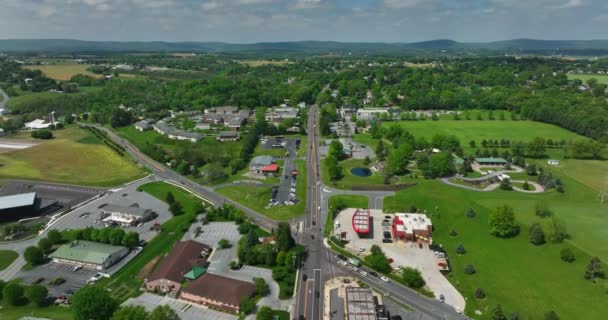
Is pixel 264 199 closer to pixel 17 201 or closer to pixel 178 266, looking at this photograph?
pixel 178 266

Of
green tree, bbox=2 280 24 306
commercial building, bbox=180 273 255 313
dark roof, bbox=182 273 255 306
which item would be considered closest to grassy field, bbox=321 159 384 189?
dark roof, bbox=182 273 255 306

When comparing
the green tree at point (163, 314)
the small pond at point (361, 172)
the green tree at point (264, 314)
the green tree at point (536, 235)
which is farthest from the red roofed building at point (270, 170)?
the green tree at point (536, 235)

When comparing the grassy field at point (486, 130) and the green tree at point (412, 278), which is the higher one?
the grassy field at point (486, 130)

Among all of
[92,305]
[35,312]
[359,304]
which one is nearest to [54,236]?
[35,312]

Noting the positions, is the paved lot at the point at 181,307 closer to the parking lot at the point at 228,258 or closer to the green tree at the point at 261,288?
the green tree at the point at 261,288

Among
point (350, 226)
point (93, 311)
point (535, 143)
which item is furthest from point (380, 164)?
point (93, 311)

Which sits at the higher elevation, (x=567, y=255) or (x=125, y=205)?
(x=567, y=255)

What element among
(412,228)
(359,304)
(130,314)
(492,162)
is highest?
(492,162)
